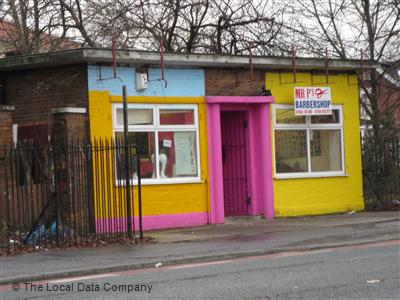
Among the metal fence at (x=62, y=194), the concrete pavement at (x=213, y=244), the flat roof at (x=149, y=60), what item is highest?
the flat roof at (x=149, y=60)

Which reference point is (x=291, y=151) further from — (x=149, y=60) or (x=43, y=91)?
(x=43, y=91)

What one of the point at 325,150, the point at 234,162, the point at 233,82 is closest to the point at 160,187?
the point at 234,162

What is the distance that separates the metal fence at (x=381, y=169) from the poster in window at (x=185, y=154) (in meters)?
5.72

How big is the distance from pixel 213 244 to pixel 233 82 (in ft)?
17.2

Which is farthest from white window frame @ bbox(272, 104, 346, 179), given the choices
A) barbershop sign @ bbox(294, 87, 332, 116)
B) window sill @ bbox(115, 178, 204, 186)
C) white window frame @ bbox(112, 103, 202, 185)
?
window sill @ bbox(115, 178, 204, 186)

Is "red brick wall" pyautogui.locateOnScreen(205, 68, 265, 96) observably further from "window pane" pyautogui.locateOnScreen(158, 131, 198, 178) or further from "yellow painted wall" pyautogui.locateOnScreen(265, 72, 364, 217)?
"window pane" pyautogui.locateOnScreen(158, 131, 198, 178)

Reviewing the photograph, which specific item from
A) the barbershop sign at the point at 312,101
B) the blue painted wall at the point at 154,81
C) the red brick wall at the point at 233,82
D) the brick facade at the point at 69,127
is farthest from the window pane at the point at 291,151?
the brick facade at the point at 69,127

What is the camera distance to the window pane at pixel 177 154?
15523 mm

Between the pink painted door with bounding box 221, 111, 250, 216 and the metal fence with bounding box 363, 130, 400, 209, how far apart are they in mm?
4038

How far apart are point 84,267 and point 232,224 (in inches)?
264

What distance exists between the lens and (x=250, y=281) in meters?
8.42

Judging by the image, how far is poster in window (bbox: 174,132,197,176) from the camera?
15.7m

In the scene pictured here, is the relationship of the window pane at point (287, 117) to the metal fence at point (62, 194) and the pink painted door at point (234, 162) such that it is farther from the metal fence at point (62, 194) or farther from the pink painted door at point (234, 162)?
the metal fence at point (62, 194)

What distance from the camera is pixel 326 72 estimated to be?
17344 mm
